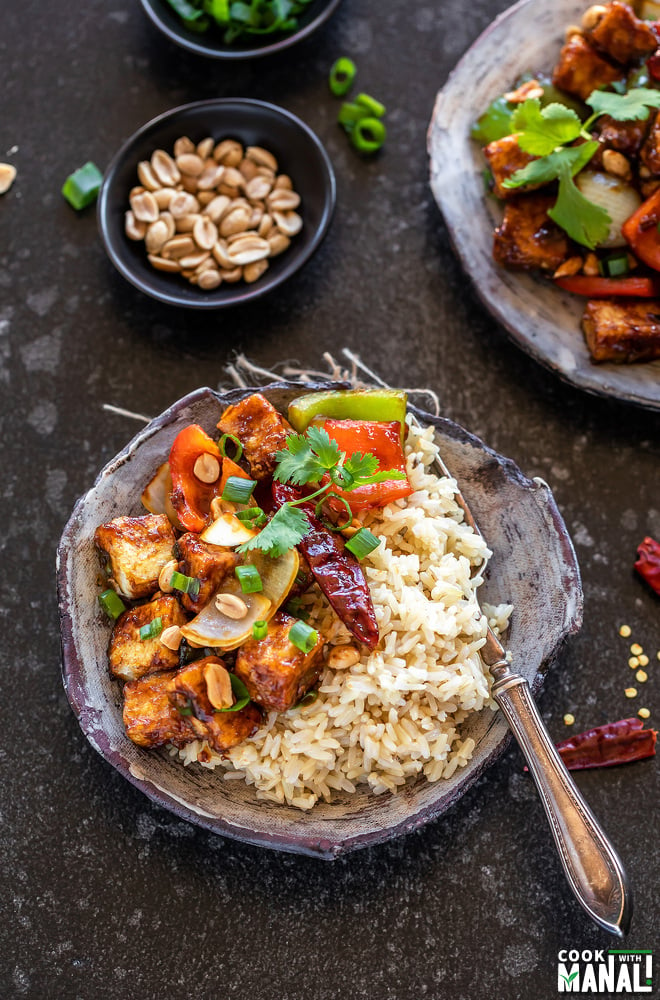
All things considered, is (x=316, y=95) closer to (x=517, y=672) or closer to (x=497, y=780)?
(x=517, y=672)

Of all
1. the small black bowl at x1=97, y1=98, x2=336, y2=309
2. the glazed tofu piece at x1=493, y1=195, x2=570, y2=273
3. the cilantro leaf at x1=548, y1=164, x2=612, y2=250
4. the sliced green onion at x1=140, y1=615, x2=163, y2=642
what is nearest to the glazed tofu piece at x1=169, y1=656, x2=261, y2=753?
the sliced green onion at x1=140, y1=615, x2=163, y2=642

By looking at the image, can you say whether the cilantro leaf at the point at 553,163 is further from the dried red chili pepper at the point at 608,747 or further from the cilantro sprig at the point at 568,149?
the dried red chili pepper at the point at 608,747

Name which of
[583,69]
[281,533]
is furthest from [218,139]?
[281,533]

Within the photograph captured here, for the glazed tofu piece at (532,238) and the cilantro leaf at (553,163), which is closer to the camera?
the cilantro leaf at (553,163)

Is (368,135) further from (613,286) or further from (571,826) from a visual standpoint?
(571,826)

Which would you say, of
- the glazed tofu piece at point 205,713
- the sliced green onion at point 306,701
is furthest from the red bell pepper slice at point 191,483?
the sliced green onion at point 306,701

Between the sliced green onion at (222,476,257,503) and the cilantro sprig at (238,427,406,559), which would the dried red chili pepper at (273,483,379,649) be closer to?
the cilantro sprig at (238,427,406,559)
